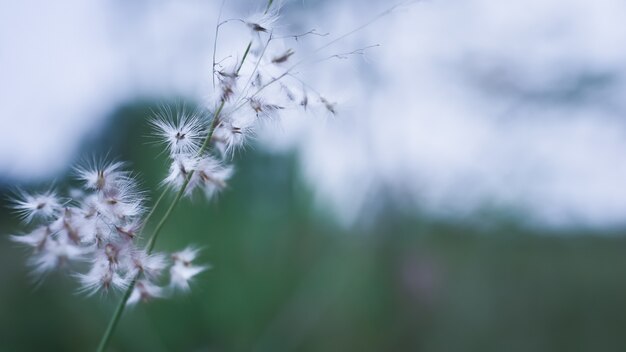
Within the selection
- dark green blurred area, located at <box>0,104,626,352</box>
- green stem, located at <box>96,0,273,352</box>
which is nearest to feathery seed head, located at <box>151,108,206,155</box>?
green stem, located at <box>96,0,273,352</box>

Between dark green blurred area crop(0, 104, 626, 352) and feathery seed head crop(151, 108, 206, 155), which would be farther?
dark green blurred area crop(0, 104, 626, 352)

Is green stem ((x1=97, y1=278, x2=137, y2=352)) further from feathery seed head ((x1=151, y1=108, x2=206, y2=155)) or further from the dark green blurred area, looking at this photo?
the dark green blurred area

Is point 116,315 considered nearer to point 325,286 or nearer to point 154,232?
point 154,232

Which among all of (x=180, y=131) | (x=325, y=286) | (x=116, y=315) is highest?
(x=325, y=286)

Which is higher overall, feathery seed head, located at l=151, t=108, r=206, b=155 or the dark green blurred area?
the dark green blurred area

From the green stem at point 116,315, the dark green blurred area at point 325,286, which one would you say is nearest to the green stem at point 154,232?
the green stem at point 116,315

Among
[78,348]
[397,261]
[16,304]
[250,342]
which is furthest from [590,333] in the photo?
[16,304]

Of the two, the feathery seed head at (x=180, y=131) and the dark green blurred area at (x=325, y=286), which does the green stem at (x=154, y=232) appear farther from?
the dark green blurred area at (x=325, y=286)

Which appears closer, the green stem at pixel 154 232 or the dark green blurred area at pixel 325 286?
the green stem at pixel 154 232

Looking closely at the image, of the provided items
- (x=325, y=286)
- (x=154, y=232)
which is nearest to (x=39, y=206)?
(x=154, y=232)
